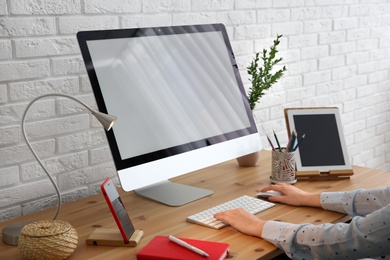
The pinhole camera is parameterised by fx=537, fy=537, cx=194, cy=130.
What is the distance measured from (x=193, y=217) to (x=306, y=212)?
329mm

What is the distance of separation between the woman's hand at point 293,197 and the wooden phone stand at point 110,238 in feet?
1.54

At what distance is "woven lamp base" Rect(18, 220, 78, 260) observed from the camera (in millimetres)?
1199

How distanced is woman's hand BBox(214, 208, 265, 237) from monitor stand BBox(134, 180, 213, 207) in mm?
196

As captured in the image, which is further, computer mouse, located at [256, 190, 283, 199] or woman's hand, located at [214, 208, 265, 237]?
computer mouse, located at [256, 190, 283, 199]

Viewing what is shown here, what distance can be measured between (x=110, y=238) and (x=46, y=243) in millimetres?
173

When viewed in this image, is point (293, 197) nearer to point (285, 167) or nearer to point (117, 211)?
point (285, 167)

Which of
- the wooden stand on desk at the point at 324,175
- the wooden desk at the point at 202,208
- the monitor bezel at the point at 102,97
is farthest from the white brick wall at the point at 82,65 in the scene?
the wooden stand on desk at the point at 324,175

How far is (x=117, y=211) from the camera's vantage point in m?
1.30

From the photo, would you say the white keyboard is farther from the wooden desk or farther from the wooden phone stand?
the wooden phone stand

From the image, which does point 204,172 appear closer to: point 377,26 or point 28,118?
point 28,118

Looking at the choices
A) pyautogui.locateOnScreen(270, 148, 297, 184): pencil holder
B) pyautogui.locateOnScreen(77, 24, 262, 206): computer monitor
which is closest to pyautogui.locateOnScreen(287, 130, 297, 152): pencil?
pyautogui.locateOnScreen(270, 148, 297, 184): pencil holder

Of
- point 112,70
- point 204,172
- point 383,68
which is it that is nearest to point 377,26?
point 383,68

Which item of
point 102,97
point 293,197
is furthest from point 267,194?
point 102,97

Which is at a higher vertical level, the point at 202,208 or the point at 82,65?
the point at 82,65
